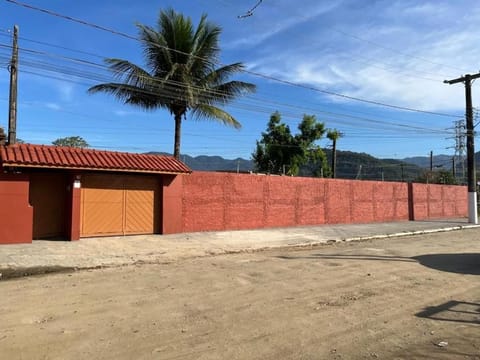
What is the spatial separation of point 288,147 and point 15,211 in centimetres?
2969

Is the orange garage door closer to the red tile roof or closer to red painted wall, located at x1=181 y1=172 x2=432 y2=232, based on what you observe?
the red tile roof

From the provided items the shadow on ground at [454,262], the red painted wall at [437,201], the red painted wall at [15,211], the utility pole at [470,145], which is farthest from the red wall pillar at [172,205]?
the utility pole at [470,145]

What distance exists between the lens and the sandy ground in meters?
5.57

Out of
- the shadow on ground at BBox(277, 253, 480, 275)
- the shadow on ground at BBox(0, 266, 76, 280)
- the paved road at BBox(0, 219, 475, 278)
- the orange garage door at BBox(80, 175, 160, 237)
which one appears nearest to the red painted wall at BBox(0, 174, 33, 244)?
the paved road at BBox(0, 219, 475, 278)

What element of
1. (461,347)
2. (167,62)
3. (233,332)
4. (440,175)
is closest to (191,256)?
(233,332)

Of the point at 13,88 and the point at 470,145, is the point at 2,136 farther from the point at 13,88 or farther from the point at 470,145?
the point at 470,145

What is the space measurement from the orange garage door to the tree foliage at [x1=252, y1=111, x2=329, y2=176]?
24.2 metres

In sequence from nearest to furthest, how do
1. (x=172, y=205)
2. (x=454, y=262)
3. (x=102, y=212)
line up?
(x=454, y=262) → (x=102, y=212) → (x=172, y=205)

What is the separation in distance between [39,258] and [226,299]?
690 centimetres

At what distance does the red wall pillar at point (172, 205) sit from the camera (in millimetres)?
18328

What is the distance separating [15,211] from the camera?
47.8 ft

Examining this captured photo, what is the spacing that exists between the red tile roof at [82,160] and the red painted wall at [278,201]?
1.66 metres

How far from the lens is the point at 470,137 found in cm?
3095

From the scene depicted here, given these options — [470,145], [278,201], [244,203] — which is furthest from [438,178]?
[244,203]
